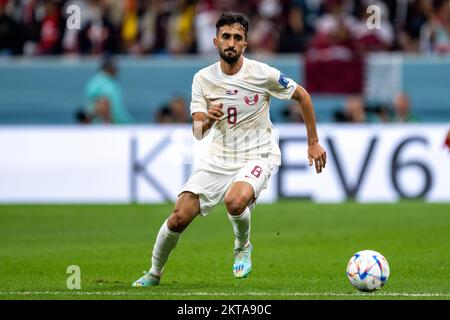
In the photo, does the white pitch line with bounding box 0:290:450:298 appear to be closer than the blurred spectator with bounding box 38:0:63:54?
Yes

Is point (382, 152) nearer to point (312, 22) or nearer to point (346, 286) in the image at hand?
point (312, 22)

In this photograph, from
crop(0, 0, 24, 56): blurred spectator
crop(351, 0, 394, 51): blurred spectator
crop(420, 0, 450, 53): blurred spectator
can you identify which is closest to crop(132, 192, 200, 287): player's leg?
crop(351, 0, 394, 51): blurred spectator

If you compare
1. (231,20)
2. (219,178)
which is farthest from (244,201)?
(231,20)

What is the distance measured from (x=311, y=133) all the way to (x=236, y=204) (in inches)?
37.5

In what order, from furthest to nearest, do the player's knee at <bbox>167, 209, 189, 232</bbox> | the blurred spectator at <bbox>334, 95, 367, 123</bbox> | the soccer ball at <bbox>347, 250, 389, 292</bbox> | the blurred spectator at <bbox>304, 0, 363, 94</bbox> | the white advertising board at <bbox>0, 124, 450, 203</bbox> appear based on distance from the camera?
the blurred spectator at <bbox>304, 0, 363, 94</bbox>
the blurred spectator at <bbox>334, 95, 367, 123</bbox>
the white advertising board at <bbox>0, 124, 450, 203</bbox>
the player's knee at <bbox>167, 209, 189, 232</bbox>
the soccer ball at <bbox>347, 250, 389, 292</bbox>

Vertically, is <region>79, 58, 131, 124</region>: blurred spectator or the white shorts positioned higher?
the white shorts

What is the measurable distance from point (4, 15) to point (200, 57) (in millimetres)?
4344

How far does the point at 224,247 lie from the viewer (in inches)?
582

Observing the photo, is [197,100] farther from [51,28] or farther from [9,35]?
[9,35]

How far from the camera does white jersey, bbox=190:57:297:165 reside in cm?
1088

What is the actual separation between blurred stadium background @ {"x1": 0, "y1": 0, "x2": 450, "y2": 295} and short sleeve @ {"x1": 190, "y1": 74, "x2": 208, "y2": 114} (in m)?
9.42

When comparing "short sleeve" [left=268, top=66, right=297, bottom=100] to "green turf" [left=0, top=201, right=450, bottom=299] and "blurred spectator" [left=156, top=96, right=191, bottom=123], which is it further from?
"blurred spectator" [left=156, top=96, right=191, bottom=123]

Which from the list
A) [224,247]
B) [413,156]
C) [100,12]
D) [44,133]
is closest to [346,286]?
[224,247]

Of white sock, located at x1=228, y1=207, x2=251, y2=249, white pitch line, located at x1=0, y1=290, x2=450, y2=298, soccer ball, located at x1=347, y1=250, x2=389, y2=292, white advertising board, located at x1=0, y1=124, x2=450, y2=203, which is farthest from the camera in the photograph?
white advertising board, located at x1=0, y1=124, x2=450, y2=203
